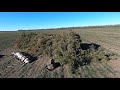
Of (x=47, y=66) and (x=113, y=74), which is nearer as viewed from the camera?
(x=113, y=74)

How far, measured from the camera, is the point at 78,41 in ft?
30.4
